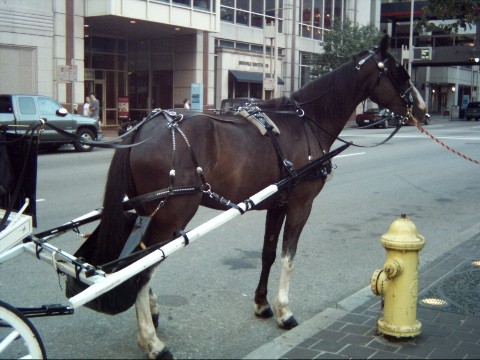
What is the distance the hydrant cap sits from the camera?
16.1ft

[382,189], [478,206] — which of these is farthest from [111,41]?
[478,206]

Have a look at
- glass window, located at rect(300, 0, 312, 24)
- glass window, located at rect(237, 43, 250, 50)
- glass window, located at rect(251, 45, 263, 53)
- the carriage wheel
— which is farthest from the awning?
the carriage wheel

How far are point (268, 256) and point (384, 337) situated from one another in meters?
1.32

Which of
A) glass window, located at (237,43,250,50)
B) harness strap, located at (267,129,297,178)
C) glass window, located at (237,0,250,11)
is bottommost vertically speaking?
harness strap, located at (267,129,297,178)

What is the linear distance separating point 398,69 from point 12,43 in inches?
951

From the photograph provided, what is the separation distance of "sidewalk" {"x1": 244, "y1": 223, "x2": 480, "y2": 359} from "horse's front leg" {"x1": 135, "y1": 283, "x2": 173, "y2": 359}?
642mm

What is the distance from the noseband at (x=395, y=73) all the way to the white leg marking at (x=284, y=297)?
5.95ft

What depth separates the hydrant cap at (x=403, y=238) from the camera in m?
4.90

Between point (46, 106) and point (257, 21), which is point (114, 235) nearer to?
point (46, 106)

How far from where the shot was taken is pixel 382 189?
45.4 feet

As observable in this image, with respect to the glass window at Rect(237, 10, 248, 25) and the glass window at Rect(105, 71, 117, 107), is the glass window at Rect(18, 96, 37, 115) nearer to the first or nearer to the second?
the glass window at Rect(105, 71, 117, 107)

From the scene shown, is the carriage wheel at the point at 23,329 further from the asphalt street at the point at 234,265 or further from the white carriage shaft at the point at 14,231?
the asphalt street at the point at 234,265

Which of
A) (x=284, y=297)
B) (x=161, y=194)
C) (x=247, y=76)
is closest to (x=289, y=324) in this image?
(x=284, y=297)

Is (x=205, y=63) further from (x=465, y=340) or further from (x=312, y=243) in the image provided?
(x=465, y=340)
